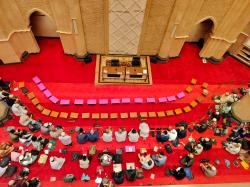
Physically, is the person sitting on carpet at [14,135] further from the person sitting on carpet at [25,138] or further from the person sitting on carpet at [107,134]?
the person sitting on carpet at [107,134]

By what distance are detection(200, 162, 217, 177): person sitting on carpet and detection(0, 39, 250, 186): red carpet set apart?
24 centimetres

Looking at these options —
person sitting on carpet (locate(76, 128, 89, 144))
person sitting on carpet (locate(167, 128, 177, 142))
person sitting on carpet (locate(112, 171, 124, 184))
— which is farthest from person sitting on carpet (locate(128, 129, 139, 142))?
person sitting on carpet (locate(76, 128, 89, 144))

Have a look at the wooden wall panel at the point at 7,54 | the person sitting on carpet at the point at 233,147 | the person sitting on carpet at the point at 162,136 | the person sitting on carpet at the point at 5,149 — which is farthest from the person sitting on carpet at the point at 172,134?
the wooden wall panel at the point at 7,54

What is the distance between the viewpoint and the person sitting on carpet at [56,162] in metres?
10.1

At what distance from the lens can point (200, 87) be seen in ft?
44.6

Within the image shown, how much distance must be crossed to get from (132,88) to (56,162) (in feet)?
18.2

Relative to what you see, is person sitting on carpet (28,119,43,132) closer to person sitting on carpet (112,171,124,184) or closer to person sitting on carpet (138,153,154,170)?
person sitting on carpet (112,171,124,184)

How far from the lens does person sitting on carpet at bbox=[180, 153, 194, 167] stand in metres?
10.7

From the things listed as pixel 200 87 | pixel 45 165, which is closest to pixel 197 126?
pixel 200 87

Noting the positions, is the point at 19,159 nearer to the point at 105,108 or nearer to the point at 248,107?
the point at 105,108

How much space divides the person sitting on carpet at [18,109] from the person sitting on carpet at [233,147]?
9817 mm

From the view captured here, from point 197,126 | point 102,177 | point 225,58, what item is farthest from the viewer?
point 225,58

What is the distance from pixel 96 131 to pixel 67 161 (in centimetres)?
183

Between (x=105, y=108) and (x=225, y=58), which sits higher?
(x=225, y=58)
